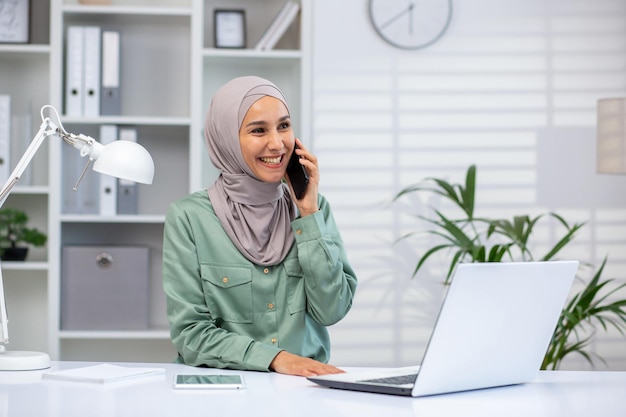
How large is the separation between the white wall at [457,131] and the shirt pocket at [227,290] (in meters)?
1.53

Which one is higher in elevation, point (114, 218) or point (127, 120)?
point (127, 120)

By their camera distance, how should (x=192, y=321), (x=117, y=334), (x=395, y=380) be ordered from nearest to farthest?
(x=395, y=380) → (x=192, y=321) → (x=117, y=334)

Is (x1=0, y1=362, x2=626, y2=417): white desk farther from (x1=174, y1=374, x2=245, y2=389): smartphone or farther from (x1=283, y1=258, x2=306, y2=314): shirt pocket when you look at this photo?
(x1=283, y1=258, x2=306, y2=314): shirt pocket

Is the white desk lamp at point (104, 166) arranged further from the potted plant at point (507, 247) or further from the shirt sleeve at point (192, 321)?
the potted plant at point (507, 247)

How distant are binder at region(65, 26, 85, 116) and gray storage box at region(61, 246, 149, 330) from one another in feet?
1.81

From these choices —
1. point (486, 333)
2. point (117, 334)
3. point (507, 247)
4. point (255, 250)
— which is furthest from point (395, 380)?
point (117, 334)

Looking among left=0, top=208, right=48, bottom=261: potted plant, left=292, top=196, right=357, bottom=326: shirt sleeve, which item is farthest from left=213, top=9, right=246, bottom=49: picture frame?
left=292, top=196, right=357, bottom=326: shirt sleeve

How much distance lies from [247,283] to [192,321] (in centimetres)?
16

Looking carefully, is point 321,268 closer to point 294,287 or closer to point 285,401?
point 294,287

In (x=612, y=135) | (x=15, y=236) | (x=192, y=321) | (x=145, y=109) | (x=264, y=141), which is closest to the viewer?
(x=192, y=321)

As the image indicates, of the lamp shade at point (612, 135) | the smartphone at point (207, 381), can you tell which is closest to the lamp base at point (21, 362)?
the smartphone at point (207, 381)

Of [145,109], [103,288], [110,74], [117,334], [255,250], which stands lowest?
[117,334]

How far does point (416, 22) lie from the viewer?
351cm

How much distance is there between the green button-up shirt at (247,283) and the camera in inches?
76.1
